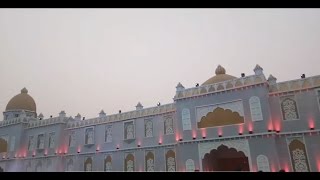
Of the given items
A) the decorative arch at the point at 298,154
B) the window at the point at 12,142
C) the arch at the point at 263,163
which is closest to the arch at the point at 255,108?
the decorative arch at the point at 298,154

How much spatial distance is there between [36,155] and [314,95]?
92.3ft

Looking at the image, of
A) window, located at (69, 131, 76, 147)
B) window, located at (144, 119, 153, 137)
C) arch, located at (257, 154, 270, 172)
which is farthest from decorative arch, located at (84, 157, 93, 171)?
arch, located at (257, 154, 270, 172)

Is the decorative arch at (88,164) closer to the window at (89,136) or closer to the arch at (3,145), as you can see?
the window at (89,136)

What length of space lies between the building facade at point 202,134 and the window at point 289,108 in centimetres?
6

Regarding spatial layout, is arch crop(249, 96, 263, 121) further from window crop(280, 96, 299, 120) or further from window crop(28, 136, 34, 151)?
window crop(28, 136, 34, 151)

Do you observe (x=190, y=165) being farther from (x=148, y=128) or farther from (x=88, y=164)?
(x=88, y=164)

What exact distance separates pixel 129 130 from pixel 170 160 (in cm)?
549

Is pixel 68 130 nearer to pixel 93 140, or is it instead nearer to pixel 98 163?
pixel 93 140

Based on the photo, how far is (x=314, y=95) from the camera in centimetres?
1689

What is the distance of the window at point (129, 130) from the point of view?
81.5ft

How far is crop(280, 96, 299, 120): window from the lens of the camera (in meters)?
17.3

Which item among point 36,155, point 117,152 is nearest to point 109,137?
point 117,152

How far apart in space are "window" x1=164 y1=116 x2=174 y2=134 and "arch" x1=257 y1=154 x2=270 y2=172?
308 inches
